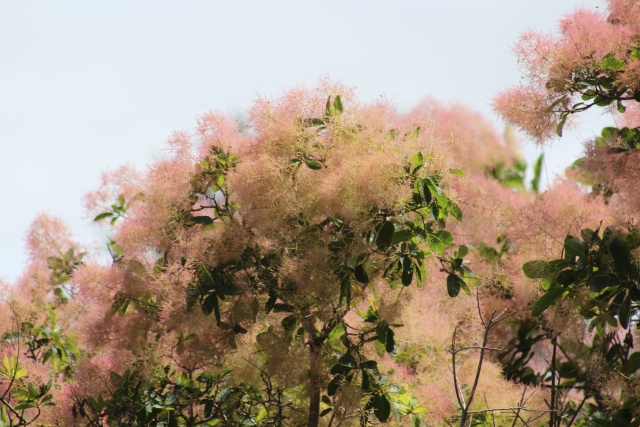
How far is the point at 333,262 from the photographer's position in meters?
2.44

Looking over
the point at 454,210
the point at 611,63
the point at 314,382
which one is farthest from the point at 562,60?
the point at 314,382

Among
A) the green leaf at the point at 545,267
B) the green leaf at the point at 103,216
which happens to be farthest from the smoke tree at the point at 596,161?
the green leaf at the point at 103,216

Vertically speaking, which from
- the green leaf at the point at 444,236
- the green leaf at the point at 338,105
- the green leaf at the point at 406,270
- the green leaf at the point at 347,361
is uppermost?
the green leaf at the point at 338,105

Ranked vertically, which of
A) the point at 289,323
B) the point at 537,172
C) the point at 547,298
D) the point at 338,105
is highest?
the point at 537,172

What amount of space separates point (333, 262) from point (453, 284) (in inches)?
17.0

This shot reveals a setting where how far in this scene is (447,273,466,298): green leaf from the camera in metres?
2.56

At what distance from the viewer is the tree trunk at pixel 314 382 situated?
269 centimetres

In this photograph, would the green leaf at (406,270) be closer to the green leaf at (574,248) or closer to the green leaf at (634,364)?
the green leaf at (574,248)

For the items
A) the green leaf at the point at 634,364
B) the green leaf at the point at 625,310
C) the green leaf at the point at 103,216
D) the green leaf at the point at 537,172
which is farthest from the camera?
the green leaf at the point at 537,172

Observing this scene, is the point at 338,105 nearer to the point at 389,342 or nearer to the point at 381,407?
the point at 389,342

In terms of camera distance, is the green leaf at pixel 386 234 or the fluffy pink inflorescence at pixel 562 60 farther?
the fluffy pink inflorescence at pixel 562 60

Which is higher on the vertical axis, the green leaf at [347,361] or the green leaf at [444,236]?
the green leaf at [444,236]

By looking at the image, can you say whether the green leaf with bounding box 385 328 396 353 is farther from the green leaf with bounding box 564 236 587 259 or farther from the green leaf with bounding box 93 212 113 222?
the green leaf with bounding box 93 212 113 222

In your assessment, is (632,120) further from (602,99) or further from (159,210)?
(159,210)
